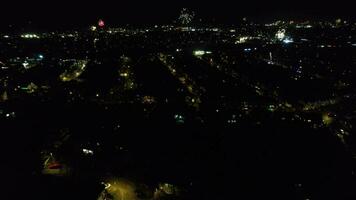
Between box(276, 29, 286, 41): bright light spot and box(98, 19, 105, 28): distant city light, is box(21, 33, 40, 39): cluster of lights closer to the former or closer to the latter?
box(98, 19, 105, 28): distant city light

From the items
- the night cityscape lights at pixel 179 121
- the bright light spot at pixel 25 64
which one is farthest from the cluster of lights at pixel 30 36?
the bright light spot at pixel 25 64

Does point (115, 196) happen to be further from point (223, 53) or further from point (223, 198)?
point (223, 53)

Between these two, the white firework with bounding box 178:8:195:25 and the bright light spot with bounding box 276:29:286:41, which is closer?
the bright light spot with bounding box 276:29:286:41

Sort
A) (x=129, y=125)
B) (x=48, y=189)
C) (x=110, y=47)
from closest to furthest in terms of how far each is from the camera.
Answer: (x=48, y=189)
(x=129, y=125)
(x=110, y=47)

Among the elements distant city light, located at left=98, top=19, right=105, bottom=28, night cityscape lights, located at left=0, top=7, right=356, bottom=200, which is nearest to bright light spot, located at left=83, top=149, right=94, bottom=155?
night cityscape lights, located at left=0, top=7, right=356, bottom=200

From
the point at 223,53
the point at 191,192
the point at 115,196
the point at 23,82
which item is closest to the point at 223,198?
the point at 191,192

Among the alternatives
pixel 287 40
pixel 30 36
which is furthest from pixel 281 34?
pixel 30 36

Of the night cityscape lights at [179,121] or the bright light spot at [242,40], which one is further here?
the bright light spot at [242,40]

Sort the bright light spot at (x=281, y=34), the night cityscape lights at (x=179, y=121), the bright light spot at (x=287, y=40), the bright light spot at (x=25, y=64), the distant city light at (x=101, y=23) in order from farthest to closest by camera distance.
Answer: the distant city light at (x=101, y=23) < the bright light spot at (x=281, y=34) < the bright light spot at (x=287, y=40) < the bright light spot at (x=25, y=64) < the night cityscape lights at (x=179, y=121)

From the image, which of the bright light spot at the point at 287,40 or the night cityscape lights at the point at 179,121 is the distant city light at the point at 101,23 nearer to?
the night cityscape lights at the point at 179,121

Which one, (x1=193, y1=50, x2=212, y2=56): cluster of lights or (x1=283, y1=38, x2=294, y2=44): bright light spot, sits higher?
(x1=283, y1=38, x2=294, y2=44): bright light spot

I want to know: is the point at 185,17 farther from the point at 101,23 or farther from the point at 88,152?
the point at 88,152
